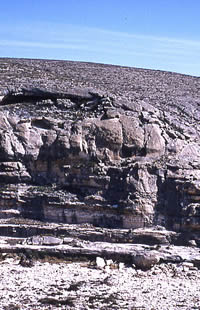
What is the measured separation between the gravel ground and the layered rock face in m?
3.09

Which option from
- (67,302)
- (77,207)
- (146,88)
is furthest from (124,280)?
(146,88)

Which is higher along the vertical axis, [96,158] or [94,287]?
[96,158]

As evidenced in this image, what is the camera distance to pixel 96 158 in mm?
24594

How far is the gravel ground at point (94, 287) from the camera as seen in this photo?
1720 cm

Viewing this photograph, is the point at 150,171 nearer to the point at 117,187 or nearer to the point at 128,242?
the point at 117,187

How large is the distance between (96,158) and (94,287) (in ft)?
24.5

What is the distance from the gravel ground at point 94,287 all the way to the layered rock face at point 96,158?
309cm

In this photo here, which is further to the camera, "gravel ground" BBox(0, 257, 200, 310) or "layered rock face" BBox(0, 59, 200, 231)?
"layered rock face" BBox(0, 59, 200, 231)

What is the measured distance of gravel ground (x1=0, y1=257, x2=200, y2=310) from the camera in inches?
677

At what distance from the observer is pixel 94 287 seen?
18797 mm

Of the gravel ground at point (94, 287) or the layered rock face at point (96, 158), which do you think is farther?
the layered rock face at point (96, 158)

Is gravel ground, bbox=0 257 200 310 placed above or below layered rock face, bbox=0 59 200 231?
below

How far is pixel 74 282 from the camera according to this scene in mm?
19234

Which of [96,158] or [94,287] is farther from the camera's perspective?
[96,158]
